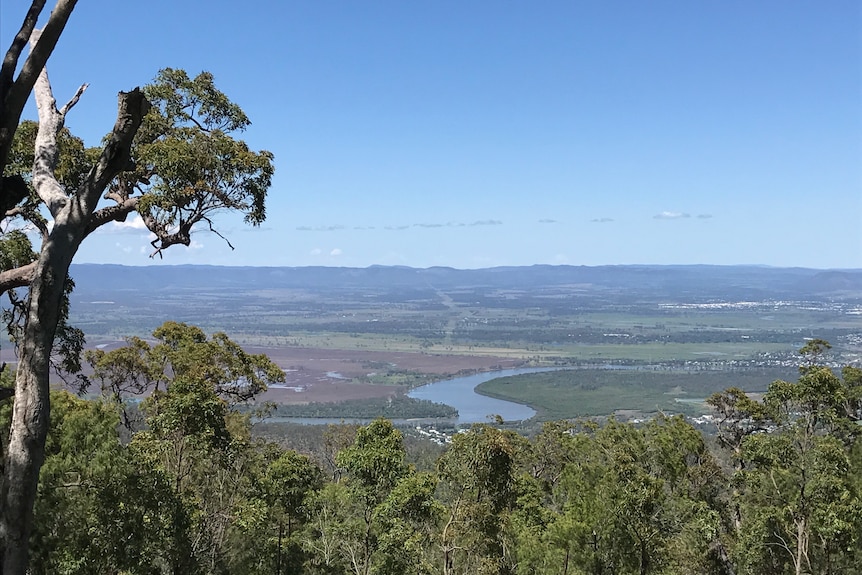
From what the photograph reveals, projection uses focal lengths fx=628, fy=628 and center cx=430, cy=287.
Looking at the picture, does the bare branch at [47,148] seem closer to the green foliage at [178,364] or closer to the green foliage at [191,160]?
the green foliage at [191,160]

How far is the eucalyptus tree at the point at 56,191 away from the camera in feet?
12.3

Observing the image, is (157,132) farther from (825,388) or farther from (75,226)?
(825,388)

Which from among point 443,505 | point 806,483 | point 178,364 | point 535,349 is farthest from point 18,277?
point 535,349

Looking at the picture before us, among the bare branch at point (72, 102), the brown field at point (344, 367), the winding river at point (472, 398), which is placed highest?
the bare branch at point (72, 102)

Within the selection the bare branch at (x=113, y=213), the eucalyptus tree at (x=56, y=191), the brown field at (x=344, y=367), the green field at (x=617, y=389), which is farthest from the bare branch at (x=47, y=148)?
the brown field at (x=344, y=367)

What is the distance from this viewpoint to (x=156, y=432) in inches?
426

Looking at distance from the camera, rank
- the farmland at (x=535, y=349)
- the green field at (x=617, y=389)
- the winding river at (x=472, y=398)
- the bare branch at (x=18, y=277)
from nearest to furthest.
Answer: the bare branch at (x=18, y=277), the winding river at (x=472, y=398), the green field at (x=617, y=389), the farmland at (x=535, y=349)

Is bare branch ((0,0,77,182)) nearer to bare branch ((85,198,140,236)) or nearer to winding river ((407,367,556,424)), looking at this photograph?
bare branch ((85,198,140,236))

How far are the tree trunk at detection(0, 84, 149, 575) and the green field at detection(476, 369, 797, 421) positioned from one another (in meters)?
70.4

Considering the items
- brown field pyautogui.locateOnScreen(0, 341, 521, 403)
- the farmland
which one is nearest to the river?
the farmland

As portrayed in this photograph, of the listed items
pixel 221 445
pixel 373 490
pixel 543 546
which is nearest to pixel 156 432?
pixel 221 445

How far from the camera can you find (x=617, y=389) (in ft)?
301

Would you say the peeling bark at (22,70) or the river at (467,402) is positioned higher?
the peeling bark at (22,70)

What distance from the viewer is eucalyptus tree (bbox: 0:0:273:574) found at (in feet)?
12.3
